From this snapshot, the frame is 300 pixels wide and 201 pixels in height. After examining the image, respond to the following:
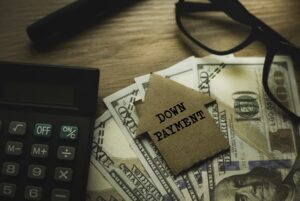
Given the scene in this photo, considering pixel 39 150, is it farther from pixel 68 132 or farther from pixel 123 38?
pixel 123 38

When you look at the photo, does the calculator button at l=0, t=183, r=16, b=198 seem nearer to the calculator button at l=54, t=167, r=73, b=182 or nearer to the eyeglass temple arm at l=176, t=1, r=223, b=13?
the calculator button at l=54, t=167, r=73, b=182

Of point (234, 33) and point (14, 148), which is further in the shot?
point (234, 33)

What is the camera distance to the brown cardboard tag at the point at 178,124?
44cm

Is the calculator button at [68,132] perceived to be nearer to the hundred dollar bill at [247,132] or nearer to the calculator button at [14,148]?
the calculator button at [14,148]

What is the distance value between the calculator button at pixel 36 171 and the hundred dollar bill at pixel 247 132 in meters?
0.17

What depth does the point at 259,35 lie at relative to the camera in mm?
493

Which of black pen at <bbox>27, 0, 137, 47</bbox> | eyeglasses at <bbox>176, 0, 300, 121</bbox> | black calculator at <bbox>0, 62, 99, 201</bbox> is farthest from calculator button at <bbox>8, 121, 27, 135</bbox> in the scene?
eyeglasses at <bbox>176, 0, 300, 121</bbox>

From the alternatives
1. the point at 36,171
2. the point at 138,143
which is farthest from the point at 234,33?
the point at 36,171

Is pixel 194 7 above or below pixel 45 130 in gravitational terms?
above

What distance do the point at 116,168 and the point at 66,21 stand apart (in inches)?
7.3

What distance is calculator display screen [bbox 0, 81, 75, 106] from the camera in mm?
435

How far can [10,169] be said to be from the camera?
405 mm

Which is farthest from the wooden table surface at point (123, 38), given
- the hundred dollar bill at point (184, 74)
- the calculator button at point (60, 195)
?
the calculator button at point (60, 195)

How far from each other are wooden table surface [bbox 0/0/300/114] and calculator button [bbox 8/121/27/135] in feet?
0.30
